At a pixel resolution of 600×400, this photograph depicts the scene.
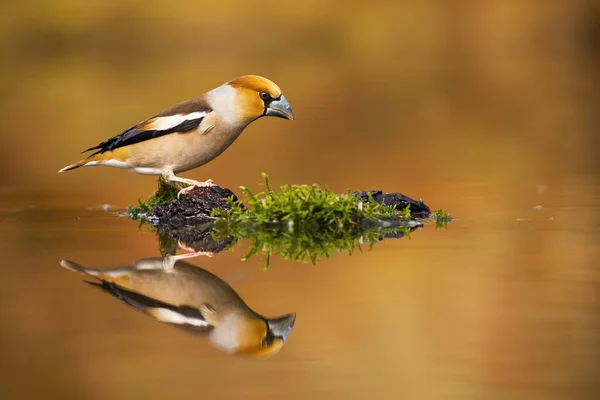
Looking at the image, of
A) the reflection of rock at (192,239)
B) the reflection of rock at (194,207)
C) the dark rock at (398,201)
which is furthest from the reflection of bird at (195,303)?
the dark rock at (398,201)

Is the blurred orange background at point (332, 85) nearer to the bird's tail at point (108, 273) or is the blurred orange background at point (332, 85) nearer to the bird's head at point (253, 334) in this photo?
the bird's tail at point (108, 273)

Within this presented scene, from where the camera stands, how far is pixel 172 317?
5613mm

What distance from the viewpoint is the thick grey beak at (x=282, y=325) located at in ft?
17.0

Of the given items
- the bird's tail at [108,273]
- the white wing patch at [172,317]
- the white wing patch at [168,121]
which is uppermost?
the white wing patch at [168,121]

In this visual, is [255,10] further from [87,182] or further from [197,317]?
[197,317]

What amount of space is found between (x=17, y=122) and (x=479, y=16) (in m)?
26.2

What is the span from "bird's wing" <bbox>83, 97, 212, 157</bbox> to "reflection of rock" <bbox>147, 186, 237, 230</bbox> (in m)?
0.54

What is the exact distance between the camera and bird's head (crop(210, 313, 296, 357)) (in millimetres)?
4988

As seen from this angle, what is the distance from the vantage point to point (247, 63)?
28281mm

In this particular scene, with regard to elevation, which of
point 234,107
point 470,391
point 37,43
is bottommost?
point 470,391

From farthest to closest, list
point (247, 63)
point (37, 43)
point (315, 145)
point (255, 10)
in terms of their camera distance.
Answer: point (255, 10), point (37, 43), point (247, 63), point (315, 145)

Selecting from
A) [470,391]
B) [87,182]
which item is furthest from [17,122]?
[470,391]

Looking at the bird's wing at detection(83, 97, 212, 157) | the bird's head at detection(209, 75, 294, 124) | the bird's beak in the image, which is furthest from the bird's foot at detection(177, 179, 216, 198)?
the bird's beak

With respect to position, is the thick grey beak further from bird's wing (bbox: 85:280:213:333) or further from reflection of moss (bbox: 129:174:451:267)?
reflection of moss (bbox: 129:174:451:267)
